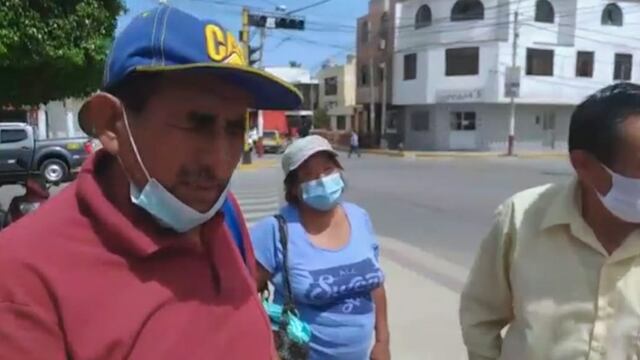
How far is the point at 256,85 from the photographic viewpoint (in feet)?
4.48

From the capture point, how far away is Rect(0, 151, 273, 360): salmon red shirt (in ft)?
3.65

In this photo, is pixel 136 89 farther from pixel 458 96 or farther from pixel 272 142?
pixel 272 142

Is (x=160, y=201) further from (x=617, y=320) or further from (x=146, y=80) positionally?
(x=617, y=320)

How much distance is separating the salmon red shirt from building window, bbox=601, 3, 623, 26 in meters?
46.8

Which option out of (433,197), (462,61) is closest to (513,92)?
(462,61)

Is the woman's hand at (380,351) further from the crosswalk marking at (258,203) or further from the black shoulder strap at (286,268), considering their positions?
the crosswalk marking at (258,203)

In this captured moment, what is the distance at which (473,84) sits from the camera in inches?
1596

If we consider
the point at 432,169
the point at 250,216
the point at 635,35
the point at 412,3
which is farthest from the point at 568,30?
the point at 250,216

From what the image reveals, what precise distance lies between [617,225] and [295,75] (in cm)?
7354

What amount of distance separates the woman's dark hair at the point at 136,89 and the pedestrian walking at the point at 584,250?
1295 mm

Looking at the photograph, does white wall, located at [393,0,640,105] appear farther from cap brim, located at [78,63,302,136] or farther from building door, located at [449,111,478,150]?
cap brim, located at [78,63,302,136]

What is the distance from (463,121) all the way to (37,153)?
2708cm

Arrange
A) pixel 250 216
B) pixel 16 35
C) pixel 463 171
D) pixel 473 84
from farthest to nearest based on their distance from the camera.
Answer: pixel 473 84, pixel 463 171, pixel 250 216, pixel 16 35

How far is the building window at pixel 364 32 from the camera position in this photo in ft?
167
